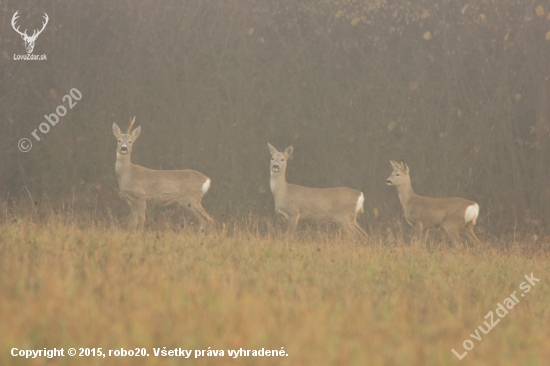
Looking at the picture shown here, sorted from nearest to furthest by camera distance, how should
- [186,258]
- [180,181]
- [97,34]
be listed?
[186,258], [180,181], [97,34]

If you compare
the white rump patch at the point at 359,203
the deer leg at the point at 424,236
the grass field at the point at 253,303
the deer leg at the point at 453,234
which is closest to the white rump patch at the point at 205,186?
the white rump patch at the point at 359,203

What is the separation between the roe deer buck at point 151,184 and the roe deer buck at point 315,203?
0.91 m

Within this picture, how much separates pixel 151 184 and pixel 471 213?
3815 millimetres

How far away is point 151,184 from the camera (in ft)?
28.1

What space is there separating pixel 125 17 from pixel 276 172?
10.3ft

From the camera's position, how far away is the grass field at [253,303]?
3.17 metres

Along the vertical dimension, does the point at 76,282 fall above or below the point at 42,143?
below

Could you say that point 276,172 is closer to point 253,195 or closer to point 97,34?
point 253,195

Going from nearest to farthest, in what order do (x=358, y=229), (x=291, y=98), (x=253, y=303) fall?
(x=253, y=303), (x=358, y=229), (x=291, y=98)

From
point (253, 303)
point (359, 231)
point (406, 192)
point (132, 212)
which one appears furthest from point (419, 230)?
point (253, 303)

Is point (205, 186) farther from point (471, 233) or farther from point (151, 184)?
point (471, 233)

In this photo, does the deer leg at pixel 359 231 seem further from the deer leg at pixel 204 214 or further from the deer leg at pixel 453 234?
the deer leg at pixel 204 214

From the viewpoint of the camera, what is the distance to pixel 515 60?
9.59 meters

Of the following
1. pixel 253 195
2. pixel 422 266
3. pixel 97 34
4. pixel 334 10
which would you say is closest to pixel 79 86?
pixel 97 34
